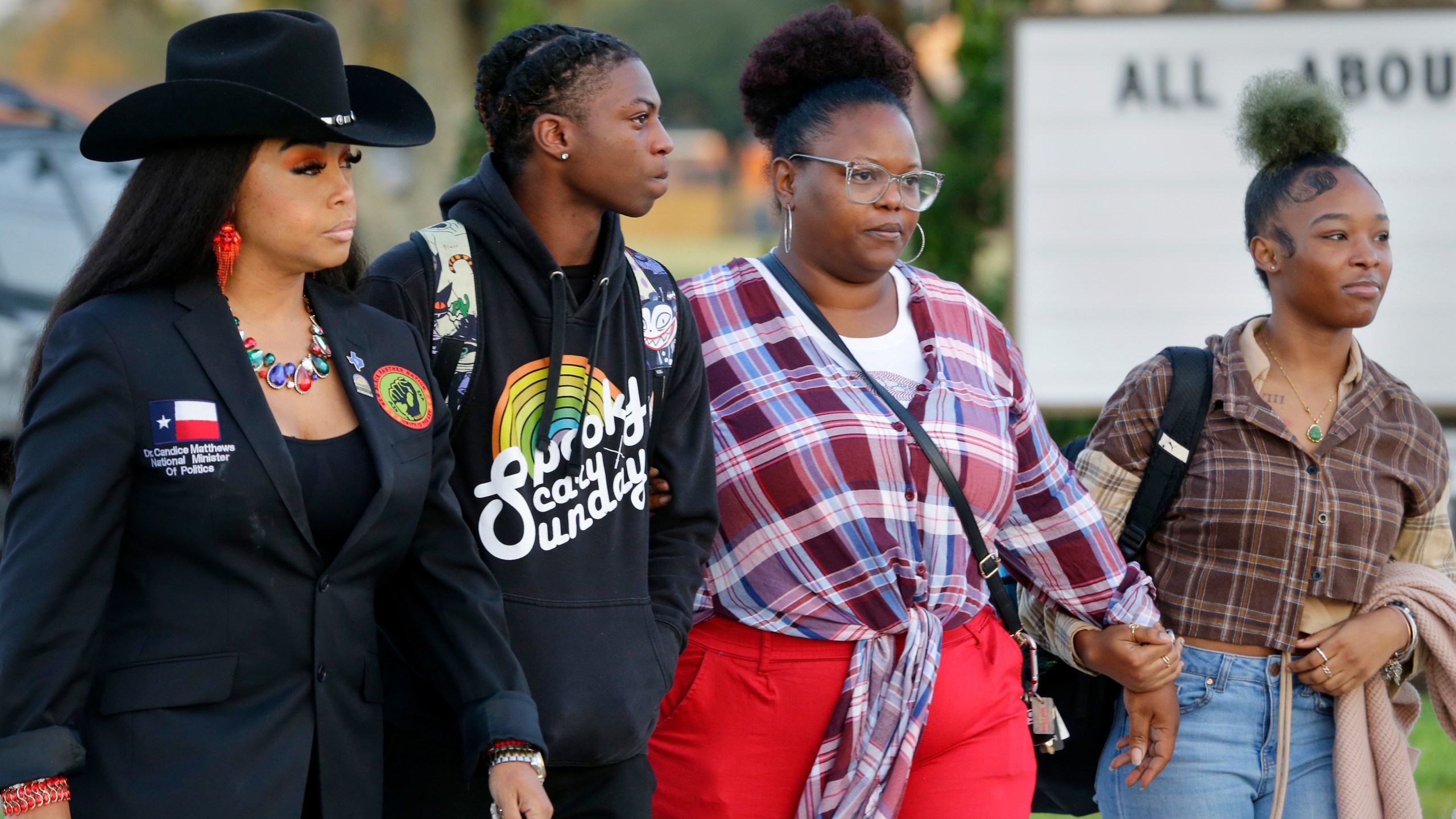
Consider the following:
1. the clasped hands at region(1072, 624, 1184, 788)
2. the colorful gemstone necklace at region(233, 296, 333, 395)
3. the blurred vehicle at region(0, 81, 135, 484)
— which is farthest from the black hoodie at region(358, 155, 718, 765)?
the blurred vehicle at region(0, 81, 135, 484)

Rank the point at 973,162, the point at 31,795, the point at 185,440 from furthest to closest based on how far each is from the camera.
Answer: the point at 973,162
the point at 185,440
the point at 31,795

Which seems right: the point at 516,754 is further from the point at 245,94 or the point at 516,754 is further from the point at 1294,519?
the point at 1294,519

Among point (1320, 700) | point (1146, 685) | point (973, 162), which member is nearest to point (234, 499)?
point (1146, 685)

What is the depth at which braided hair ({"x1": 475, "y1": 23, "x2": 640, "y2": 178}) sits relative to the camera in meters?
3.00

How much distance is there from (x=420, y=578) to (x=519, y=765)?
1.19ft

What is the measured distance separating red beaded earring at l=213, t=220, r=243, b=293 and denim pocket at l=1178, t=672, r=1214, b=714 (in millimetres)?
2284

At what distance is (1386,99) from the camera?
773 cm

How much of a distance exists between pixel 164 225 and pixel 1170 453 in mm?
2287

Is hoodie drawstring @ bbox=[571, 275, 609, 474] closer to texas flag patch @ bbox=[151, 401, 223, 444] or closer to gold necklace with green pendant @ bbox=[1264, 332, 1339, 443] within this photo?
texas flag patch @ bbox=[151, 401, 223, 444]

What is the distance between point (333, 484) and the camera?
2488 millimetres

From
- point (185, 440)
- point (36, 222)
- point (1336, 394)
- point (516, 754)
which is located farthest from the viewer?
point (36, 222)

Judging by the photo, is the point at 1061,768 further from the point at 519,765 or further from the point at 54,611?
the point at 54,611

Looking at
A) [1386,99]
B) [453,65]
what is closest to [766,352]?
[1386,99]

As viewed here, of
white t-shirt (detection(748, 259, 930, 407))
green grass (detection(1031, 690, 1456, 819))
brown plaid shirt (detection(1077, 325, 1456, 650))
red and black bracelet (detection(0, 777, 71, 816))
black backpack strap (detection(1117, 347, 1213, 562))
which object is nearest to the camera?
red and black bracelet (detection(0, 777, 71, 816))
